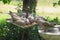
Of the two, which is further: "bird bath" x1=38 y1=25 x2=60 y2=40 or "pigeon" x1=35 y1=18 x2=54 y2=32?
"pigeon" x1=35 y1=18 x2=54 y2=32

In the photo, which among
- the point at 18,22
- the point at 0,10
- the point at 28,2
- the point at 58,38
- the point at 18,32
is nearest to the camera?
the point at 58,38

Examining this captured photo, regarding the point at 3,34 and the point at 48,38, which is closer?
the point at 48,38

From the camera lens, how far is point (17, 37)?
6.79 m

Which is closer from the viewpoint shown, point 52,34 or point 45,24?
point 52,34

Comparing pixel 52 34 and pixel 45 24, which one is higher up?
pixel 45 24

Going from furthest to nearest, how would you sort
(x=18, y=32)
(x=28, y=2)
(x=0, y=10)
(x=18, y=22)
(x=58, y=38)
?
(x=0, y=10) < (x=28, y=2) < (x=18, y=32) < (x=18, y=22) < (x=58, y=38)

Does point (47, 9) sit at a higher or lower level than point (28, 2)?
lower

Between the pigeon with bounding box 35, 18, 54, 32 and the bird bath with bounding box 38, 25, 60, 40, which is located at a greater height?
the pigeon with bounding box 35, 18, 54, 32

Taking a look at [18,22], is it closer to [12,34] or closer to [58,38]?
[58,38]

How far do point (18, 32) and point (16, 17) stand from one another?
156 cm

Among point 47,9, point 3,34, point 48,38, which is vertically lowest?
point 47,9

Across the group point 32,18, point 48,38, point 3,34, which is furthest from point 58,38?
point 3,34

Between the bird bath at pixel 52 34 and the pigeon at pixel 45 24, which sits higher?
the pigeon at pixel 45 24

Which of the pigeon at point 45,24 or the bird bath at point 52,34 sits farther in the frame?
the pigeon at point 45,24
